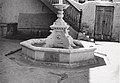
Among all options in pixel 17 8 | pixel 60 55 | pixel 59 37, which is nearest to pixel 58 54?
pixel 60 55

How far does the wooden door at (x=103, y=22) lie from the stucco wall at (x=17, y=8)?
2.96m

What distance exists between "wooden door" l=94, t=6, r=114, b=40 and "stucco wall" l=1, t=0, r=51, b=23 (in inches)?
117

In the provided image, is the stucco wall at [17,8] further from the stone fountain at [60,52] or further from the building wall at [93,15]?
the stone fountain at [60,52]

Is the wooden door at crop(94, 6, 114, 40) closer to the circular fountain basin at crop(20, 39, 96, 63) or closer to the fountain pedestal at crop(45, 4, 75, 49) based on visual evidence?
the fountain pedestal at crop(45, 4, 75, 49)

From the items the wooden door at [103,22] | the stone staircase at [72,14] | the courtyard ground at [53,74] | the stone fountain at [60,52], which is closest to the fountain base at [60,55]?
the stone fountain at [60,52]

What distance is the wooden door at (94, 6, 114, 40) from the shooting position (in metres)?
11.3

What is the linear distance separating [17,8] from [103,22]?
16.8ft

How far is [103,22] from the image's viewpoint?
11375 mm

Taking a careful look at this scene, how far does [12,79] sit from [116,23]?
8118mm

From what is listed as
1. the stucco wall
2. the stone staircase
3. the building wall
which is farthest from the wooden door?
the stucco wall

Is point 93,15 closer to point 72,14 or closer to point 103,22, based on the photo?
point 103,22

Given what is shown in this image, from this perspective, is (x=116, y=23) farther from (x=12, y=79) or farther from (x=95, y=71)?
(x=12, y=79)

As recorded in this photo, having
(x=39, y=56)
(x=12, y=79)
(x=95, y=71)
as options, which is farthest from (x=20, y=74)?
(x=95, y=71)

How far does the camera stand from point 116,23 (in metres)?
11.3
